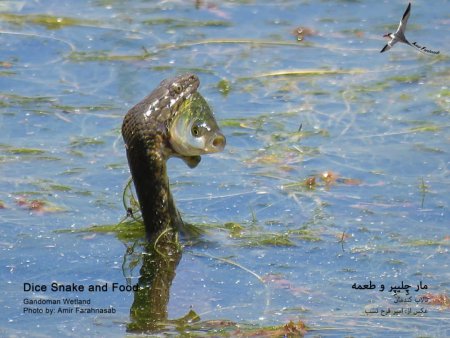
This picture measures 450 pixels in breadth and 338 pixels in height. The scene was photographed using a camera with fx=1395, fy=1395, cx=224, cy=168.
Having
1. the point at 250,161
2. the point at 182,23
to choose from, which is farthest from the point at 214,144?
the point at 182,23

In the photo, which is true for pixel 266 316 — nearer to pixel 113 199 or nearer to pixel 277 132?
pixel 113 199

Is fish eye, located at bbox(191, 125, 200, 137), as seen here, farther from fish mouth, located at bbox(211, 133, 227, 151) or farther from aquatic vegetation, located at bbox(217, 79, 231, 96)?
aquatic vegetation, located at bbox(217, 79, 231, 96)

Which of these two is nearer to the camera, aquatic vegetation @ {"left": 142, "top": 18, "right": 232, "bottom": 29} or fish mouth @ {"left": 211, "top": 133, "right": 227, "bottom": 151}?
fish mouth @ {"left": 211, "top": 133, "right": 227, "bottom": 151}

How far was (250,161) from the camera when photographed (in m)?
7.69

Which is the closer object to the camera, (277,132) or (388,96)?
(277,132)

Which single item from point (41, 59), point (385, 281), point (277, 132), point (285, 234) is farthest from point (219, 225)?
point (41, 59)

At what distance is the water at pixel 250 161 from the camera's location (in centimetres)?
594

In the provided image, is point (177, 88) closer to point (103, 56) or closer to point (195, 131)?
point (195, 131)

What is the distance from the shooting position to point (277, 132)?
26.7 ft

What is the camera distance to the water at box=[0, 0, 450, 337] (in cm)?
594

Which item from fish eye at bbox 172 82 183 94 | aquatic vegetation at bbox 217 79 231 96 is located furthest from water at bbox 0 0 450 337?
fish eye at bbox 172 82 183 94

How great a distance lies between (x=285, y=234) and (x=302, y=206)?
16.8 inches

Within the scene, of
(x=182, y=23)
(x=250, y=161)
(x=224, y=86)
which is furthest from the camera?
(x=182, y=23)

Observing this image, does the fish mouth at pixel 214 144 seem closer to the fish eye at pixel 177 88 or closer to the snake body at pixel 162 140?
the snake body at pixel 162 140
